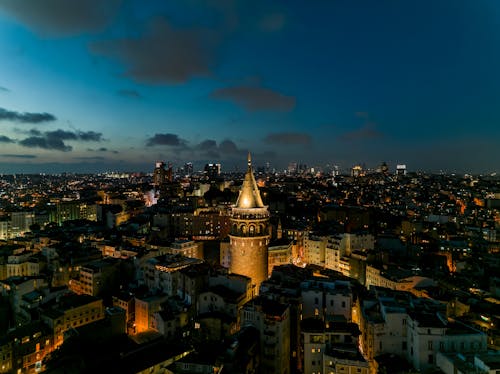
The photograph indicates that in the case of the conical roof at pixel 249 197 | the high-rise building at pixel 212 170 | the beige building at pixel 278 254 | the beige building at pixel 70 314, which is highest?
the high-rise building at pixel 212 170

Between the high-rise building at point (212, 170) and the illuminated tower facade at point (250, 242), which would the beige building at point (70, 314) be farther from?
the high-rise building at point (212, 170)

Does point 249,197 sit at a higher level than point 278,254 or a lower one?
higher

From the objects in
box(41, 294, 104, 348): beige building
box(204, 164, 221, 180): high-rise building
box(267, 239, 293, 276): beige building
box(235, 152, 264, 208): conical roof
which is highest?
box(204, 164, 221, 180): high-rise building

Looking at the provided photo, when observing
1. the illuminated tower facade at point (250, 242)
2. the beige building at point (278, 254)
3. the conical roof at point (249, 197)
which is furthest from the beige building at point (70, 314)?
the beige building at point (278, 254)

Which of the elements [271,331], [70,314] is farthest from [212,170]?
[271,331]

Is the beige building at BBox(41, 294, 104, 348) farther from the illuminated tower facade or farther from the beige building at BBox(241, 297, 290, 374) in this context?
the beige building at BBox(241, 297, 290, 374)

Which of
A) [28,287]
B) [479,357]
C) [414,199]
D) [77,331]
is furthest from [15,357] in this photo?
[414,199]

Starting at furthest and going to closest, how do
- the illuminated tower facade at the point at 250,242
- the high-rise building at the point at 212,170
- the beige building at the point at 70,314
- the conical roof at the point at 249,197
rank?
the high-rise building at the point at 212,170
the conical roof at the point at 249,197
the illuminated tower facade at the point at 250,242
the beige building at the point at 70,314

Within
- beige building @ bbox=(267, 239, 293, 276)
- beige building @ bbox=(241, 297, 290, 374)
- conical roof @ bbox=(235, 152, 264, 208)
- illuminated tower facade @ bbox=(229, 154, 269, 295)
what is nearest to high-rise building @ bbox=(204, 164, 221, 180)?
beige building @ bbox=(267, 239, 293, 276)

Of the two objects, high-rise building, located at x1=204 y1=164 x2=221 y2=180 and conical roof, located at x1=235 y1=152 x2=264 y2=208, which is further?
high-rise building, located at x1=204 y1=164 x2=221 y2=180

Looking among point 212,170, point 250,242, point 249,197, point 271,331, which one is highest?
point 212,170

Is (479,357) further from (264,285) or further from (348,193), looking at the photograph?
(348,193)

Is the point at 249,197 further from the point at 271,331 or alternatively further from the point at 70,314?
the point at 70,314
